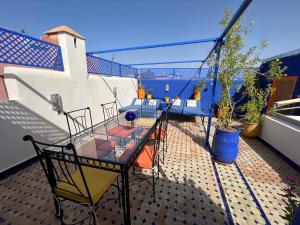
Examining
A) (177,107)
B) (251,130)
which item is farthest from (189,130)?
(251,130)

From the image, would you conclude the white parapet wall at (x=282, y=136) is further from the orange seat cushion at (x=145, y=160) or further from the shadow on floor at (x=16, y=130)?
the shadow on floor at (x=16, y=130)

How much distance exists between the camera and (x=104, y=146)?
6.59ft

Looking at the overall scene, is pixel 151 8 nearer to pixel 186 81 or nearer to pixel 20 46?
pixel 186 81

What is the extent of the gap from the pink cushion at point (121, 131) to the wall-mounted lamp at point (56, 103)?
1512mm

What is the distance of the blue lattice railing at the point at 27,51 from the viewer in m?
2.31

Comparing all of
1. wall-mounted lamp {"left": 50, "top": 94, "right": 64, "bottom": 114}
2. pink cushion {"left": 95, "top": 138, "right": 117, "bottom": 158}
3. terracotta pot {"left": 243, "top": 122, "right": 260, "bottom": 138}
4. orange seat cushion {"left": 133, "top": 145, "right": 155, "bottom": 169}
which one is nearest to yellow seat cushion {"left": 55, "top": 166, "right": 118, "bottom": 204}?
pink cushion {"left": 95, "top": 138, "right": 117, "bottom": 158}

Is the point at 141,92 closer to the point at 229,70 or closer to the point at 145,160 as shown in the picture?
the point at 229,70

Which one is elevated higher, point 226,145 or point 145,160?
point 145,160

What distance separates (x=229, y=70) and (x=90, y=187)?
2978 mm

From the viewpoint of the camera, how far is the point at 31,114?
8.57 ft

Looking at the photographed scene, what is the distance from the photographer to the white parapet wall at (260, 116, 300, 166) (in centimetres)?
263

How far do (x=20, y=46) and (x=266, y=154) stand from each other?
5.63m

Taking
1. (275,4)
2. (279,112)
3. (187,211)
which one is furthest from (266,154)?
(275,4)

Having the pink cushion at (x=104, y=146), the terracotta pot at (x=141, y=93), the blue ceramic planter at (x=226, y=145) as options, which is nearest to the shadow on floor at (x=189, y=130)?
the blue ceramic planter at (x=226, y=145)
